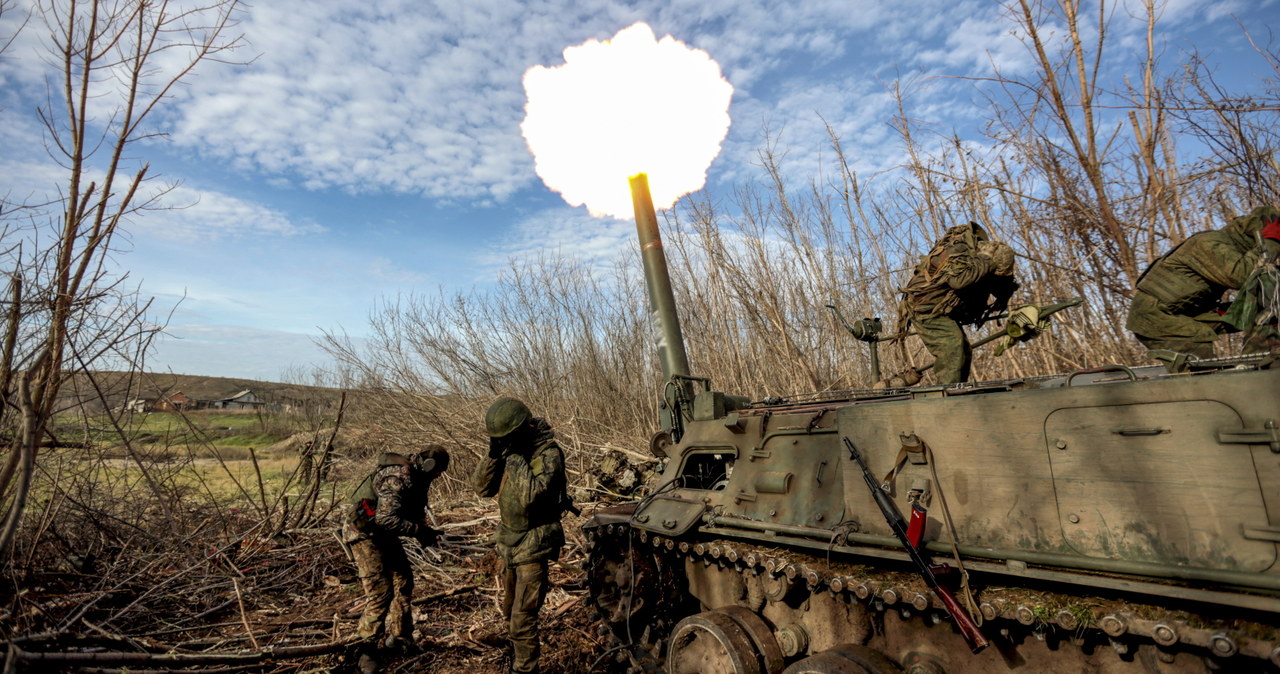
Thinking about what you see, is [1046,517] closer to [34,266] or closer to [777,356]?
[34,266]

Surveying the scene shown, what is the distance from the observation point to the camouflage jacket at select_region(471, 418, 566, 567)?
4551 millimetres

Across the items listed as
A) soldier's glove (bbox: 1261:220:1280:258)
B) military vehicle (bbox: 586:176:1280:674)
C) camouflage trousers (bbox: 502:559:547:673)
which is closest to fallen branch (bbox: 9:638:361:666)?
camouflage trousers (bbox: 502:559:547:673)

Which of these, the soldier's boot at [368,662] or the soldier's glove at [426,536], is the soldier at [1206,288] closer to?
the soldier's glove at [426,536]

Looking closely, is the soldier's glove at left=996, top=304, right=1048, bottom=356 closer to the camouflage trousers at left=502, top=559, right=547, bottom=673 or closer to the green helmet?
the green helmet

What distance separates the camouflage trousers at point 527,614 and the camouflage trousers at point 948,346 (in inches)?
126

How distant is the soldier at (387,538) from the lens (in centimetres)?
498

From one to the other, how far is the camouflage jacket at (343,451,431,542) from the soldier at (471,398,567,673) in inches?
34.0

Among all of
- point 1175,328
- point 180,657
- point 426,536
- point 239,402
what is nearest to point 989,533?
point 1175,328

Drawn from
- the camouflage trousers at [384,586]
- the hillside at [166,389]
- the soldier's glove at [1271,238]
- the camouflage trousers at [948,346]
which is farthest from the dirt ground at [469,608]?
the soldier's glove at [1271,238]

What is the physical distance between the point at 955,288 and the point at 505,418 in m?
3.34

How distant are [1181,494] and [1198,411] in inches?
12.6

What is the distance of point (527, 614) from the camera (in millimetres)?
4520

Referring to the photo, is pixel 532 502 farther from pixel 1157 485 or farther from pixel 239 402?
pixel 239 402

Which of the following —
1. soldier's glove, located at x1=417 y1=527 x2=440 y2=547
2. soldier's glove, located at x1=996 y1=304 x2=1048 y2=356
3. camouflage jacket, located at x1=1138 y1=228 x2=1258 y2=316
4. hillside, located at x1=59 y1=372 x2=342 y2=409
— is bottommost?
soldier's glove, located at x1=417 y1=527 x2=440 y2=547
